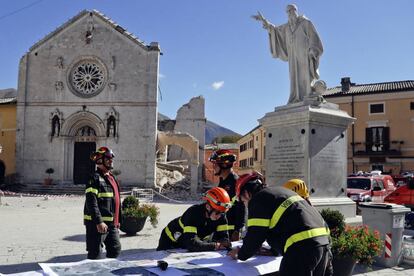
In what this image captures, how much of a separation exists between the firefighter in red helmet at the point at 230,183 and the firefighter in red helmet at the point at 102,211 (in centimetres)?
157

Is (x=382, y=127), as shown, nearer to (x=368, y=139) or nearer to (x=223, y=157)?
(x=368, y=139)

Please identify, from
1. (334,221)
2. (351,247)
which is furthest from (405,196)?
(351,247)

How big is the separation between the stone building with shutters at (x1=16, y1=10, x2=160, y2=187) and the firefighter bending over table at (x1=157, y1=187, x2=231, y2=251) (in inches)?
929

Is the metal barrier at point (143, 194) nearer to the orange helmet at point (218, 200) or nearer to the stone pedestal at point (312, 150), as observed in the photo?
the stone pedestal at point (312, 150)

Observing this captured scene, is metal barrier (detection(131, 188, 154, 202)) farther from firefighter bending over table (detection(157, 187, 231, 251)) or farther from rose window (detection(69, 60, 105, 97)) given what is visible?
firefighter bending over table (detection(157, 187, 231, 251))

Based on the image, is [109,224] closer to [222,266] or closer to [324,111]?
[222,266]

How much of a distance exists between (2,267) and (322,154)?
591cm

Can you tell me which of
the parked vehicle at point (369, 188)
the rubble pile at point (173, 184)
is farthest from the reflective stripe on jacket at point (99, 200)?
the rubble pile at point (173, 184)

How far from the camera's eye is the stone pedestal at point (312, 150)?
7.52 m

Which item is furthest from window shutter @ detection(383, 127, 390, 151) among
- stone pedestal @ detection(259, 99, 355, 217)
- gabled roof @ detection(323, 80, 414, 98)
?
stone pedestal @ detection(259, 99, 355, 217)

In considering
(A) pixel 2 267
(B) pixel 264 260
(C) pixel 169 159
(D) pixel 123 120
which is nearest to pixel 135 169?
(D) pixel 123 120

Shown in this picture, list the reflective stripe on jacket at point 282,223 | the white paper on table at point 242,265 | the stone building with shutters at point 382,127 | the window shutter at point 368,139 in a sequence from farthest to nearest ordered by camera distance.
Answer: the window shutter at point 368,139 → the stone building with shutters at point 382,127 → the white paper on table at point 242,265 → the reflective stripe on jacket at point 282,223

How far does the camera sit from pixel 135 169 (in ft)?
94.5

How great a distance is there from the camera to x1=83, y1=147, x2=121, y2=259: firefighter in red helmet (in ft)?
18.7
